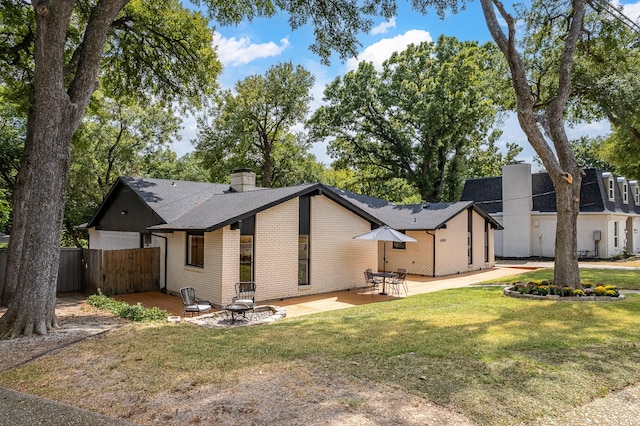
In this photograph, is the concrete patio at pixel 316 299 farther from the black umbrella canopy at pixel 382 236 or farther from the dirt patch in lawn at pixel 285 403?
the dirt patch in lawn at pixel 285 403

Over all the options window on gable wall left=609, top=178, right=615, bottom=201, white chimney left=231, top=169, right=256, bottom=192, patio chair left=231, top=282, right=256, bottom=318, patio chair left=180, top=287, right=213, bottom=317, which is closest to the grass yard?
patio chair left=180, top=287, right=213, bottom=317

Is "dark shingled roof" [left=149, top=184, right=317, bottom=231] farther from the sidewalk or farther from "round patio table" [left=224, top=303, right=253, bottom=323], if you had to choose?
the sidewalk

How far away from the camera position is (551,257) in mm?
27750

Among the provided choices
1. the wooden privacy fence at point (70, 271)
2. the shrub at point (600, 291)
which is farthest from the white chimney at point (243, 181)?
the shrub at point (600, 291)

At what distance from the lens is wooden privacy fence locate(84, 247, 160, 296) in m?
14.7

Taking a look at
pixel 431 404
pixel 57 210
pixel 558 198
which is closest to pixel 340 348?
pixel 431 404

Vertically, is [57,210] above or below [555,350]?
above

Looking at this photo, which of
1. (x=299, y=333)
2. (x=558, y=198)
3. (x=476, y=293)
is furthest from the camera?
(x=476, y=293)

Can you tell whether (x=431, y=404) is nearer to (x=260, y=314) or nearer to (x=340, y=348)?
(x=340, y=348)

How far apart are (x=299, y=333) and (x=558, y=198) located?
954 cm

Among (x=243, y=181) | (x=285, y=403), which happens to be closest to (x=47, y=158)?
(x=285, y=403)

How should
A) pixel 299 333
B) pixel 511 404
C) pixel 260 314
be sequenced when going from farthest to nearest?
pixel 260 314, pixel 299 333, pixel 511 404

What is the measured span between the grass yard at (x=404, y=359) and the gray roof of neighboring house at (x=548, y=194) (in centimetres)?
2116

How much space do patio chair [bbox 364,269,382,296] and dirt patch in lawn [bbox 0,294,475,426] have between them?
395 inches
